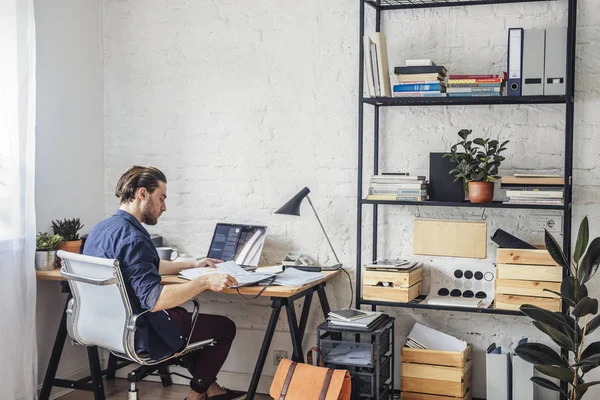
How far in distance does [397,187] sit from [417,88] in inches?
18.2

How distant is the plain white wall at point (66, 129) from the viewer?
377 cm

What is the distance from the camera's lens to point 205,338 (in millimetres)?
3369

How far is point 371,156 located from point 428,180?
1.14 feet

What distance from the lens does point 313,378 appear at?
3.11 meters

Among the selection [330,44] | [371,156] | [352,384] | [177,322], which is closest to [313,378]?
[352,384]

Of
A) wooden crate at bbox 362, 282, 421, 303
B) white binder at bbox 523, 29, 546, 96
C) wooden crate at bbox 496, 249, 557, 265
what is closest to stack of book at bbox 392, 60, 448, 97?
white binder at bbox 523, 29, 546, 96

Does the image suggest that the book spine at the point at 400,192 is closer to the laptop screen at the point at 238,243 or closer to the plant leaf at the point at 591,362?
the laptop screen at the point at 238,243

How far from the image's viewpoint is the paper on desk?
350 centimetres

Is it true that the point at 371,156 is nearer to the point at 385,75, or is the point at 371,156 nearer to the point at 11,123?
the point at 385,75

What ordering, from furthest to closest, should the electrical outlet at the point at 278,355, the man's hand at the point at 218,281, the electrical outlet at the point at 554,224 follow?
1. the electrical outlet at the point at 278,355
2. the electrical outlet at the point at 554,224
3. the man's hand at the point at 218,281

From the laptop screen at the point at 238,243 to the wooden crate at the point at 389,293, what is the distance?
2.05 ft

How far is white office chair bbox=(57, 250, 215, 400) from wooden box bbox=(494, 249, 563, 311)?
140 centimetres

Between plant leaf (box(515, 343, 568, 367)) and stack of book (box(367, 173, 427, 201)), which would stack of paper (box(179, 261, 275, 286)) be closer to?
stack of book (box(367, 173, 427, 201))

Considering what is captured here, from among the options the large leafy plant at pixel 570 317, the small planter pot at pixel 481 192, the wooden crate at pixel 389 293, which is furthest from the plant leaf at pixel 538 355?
the small planter pot at pixel 481 192
